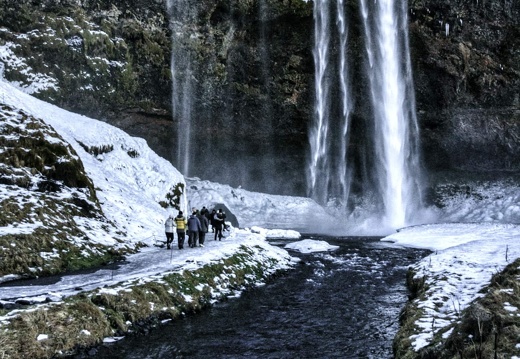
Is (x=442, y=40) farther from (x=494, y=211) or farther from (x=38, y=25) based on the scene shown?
(x=38, y=25)

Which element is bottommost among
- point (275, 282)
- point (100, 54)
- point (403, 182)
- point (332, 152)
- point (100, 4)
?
point (275, 282)

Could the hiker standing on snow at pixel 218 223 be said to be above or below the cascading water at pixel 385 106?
below

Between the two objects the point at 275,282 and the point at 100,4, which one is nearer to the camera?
the point at 275,282

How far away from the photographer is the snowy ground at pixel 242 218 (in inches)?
496

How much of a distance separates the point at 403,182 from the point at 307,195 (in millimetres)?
11340

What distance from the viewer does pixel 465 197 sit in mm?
52188

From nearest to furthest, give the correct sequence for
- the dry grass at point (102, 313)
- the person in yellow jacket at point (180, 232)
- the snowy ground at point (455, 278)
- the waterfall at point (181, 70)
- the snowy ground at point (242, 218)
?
the dry grass at point (102, 313)
the snowy ground at point (455, 278)
the snowy ground at point (242, 218)
the person in yellow jacket at point (180, 232)
the waterfall at point (181, 70)

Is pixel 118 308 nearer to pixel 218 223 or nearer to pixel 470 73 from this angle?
pixel 218 223

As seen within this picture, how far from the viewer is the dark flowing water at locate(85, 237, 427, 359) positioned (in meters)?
10.2

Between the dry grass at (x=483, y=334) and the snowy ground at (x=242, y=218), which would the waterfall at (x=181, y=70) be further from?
the dry grass at (x=483, y=334)

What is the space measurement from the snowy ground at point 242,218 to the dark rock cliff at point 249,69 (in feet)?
21.6

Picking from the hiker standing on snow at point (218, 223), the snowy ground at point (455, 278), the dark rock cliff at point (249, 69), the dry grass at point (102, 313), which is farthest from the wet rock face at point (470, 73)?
the dry grass at point (102, 313)


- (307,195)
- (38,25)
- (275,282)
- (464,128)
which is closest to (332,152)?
(307,195)

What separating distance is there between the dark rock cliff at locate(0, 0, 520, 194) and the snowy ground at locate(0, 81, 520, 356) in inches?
259
